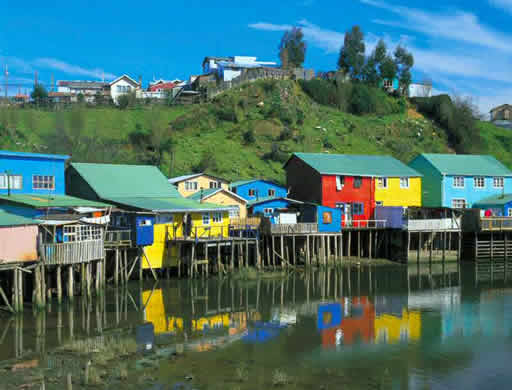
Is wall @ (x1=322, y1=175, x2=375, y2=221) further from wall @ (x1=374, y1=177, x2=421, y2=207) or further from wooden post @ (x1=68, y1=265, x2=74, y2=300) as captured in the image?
wooden post @ (x1=68, y1=265, x2=74, y2=300)

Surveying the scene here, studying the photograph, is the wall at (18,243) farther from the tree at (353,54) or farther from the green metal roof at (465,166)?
the tree at (353,54)

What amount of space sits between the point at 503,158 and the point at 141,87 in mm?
62947

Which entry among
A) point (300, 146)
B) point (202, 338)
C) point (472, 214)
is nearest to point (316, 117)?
point (300, 146)

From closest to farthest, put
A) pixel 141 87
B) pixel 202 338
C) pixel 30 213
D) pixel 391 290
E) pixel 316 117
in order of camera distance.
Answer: pixel 202 338
pixel 30 213
pixel 391 290
pixel 316 117
pixel 141 87

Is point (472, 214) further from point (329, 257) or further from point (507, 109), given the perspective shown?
point (507, 109)

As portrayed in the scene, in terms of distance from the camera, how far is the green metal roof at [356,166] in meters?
49.9

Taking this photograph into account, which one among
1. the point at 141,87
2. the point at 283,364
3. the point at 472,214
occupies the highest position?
the point at 141,87

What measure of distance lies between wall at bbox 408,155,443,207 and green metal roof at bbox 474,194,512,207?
142 inches

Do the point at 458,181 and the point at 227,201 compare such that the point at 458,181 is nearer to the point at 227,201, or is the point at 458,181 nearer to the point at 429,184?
the point at 429,184

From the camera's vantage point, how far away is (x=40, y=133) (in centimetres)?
7438

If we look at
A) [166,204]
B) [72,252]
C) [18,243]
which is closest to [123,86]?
[166,204]

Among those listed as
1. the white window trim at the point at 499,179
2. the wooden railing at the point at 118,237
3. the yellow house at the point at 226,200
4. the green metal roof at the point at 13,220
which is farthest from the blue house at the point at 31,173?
the white window trim at the point at 499,179

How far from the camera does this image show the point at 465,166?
55625mm

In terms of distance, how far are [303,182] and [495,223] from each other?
16.1m
